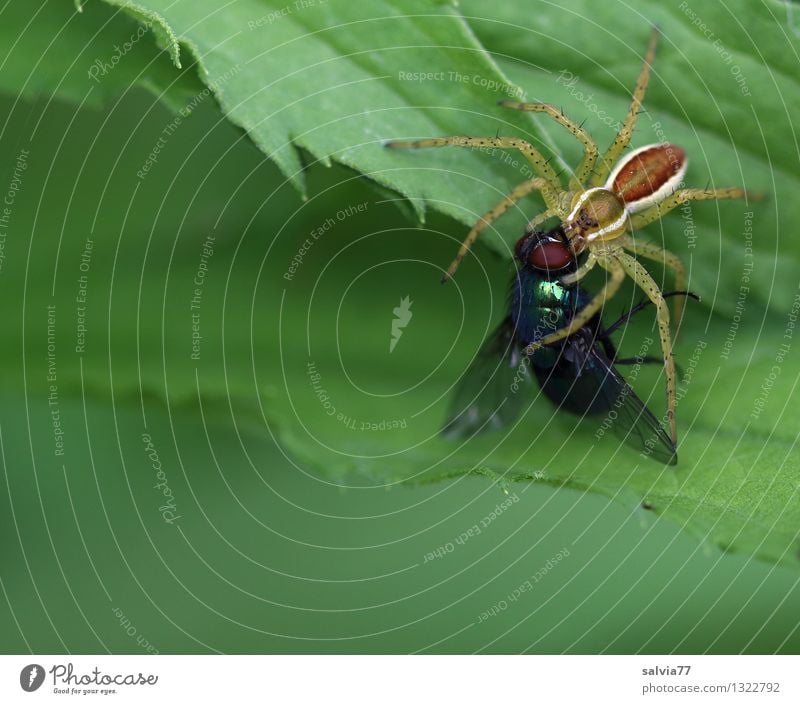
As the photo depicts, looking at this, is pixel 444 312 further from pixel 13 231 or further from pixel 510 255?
pixel 13 231

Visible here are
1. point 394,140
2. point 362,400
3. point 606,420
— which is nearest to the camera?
point 394,140

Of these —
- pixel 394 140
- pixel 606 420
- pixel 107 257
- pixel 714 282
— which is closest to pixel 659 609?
pixel 606 420

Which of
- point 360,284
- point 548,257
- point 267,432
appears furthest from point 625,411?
point 267,432

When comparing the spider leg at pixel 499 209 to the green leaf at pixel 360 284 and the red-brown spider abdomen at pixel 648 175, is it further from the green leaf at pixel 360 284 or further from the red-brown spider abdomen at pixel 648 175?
the red-brown spider abdomen at pixel 648 175

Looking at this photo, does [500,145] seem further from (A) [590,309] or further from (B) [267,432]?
(B) [267,432]

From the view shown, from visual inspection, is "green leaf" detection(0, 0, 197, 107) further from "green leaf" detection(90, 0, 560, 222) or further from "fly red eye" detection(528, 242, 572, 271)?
"fly red eye" detection(528, 242, 572, 271)
